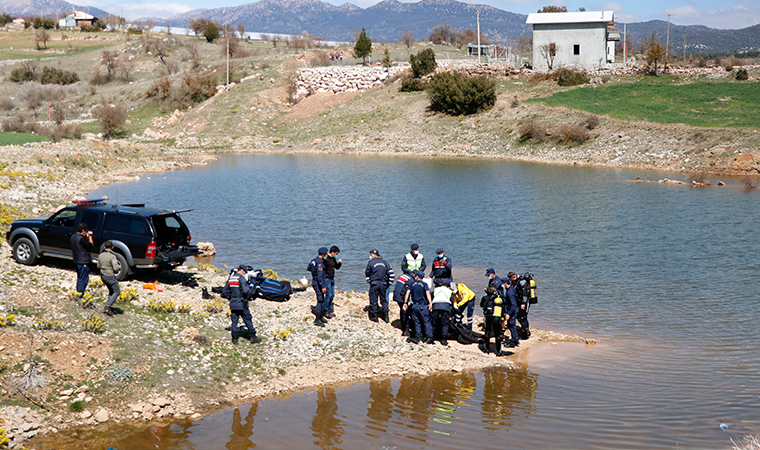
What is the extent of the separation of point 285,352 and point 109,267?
4504 mm

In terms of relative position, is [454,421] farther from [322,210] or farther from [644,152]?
[644,152]

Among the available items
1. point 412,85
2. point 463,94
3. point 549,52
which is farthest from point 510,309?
point 549,52

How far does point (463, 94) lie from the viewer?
6531 cm

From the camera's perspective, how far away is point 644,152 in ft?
163

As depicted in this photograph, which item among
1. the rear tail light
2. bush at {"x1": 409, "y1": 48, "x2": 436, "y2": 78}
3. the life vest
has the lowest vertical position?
the life vest

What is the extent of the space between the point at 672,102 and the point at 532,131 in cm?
1470

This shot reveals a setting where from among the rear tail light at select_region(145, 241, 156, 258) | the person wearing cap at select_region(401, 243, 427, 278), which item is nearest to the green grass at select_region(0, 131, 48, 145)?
the rear tail light at select_region(145, 241, 156, 258)

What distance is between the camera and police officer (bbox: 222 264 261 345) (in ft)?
43.8

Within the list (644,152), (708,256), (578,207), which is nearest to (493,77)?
(644,152)

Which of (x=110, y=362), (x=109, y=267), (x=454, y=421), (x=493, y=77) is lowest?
(x=454, y=421)

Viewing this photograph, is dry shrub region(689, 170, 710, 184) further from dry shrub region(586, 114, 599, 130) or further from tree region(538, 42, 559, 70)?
tree region(538, 42, 559, 70)

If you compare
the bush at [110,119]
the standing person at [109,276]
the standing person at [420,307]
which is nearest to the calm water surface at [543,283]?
the standing person at [420,307]

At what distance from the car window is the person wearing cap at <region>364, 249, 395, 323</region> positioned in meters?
8.43

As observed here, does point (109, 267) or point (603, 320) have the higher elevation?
point (109, 267)
